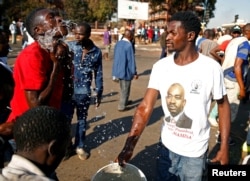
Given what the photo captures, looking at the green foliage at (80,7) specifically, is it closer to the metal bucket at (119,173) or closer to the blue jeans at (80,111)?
the blue jeans at (80,111)

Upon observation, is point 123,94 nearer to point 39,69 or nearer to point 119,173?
point 119,173

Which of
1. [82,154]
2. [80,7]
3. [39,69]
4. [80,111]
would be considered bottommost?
[82,154]

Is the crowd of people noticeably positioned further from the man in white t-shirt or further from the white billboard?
the white billboard

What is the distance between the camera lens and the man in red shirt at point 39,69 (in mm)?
2381

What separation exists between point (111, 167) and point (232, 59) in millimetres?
3659

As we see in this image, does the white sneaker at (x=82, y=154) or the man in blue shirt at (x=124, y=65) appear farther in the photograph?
the man in blue shirt at (x=124, y=65)

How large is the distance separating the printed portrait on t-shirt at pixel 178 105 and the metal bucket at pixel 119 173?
50 centimetres

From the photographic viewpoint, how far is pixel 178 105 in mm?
2537

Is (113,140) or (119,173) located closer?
(119,173)

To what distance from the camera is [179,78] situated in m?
2.54

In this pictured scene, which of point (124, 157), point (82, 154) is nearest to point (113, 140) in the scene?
point (82, 154)

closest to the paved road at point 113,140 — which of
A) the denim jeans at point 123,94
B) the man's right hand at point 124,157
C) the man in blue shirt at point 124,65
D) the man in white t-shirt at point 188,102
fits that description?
the denim jeans at point 123,94

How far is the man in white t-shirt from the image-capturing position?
2486 millimetres

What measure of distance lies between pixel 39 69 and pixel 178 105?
1.11 m
